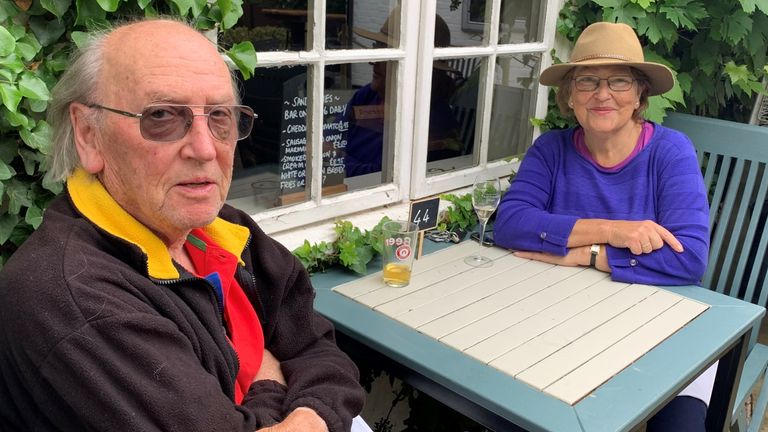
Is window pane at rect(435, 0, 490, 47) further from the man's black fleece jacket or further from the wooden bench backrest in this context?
the man's black fleece jacket

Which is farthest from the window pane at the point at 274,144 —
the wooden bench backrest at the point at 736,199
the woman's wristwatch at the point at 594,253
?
the wooden bench backrest at the point at 736,199

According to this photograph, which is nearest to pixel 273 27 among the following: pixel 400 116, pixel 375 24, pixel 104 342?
pixel 375 24

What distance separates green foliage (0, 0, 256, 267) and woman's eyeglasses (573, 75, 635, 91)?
1.37 m

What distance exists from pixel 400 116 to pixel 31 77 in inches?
49.8

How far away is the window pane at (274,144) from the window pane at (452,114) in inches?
23.1

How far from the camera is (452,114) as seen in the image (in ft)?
8.68

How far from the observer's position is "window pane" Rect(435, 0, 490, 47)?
2.39 m

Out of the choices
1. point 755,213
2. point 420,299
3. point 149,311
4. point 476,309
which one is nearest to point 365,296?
point 420,299

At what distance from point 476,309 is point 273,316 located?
0.56 meters

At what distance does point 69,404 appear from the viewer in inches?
40.8

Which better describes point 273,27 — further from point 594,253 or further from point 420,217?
point 594,253

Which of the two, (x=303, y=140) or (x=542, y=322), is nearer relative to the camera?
(x=542, y=322)

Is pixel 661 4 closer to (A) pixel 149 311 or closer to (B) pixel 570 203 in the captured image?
(B) pixel 570 203

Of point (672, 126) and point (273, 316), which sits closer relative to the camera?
point (273, 316)
